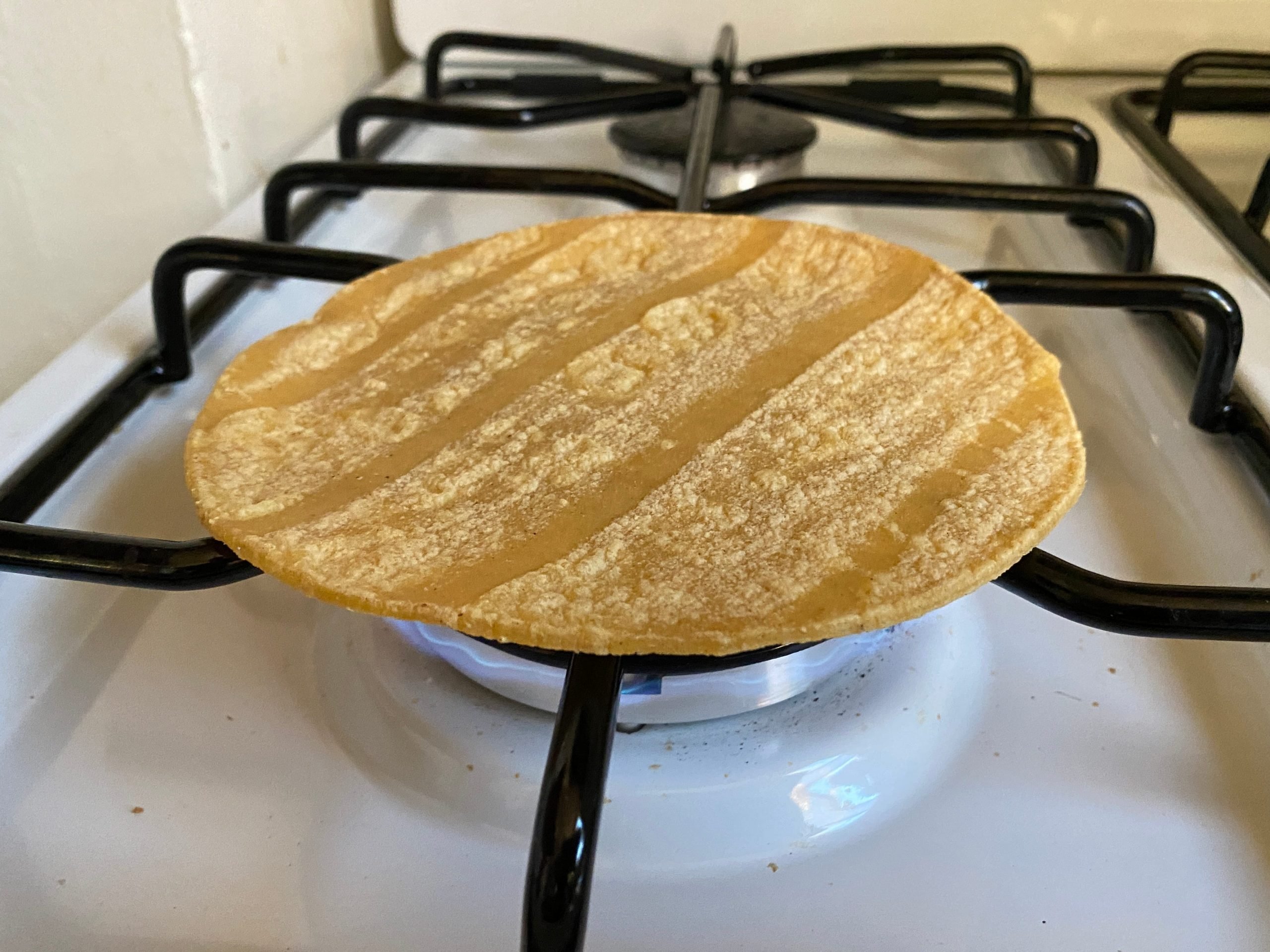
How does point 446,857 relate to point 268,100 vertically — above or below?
below

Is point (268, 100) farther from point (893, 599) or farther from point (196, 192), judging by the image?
point (893, 599)

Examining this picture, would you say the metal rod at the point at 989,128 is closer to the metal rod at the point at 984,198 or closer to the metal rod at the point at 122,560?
the metal rod at the point at 984,198

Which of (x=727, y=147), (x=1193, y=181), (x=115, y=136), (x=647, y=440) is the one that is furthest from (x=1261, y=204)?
(x=115, y=136)

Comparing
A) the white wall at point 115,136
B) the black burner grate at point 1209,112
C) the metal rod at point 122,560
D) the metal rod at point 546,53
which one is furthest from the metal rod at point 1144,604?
the metal rod at point 546,53

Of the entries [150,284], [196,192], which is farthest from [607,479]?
[196,192]

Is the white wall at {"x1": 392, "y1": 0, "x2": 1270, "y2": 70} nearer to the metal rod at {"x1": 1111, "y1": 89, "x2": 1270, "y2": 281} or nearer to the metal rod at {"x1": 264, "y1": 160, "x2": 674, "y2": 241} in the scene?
the metal rod at {"x1": 1111, "y1": 89, "x2": 1270, "y2": 281}

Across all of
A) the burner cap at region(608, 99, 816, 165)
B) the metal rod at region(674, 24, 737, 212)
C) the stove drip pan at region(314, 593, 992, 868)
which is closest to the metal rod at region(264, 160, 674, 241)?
the metal rod at region(674, 24, 737, 212)
